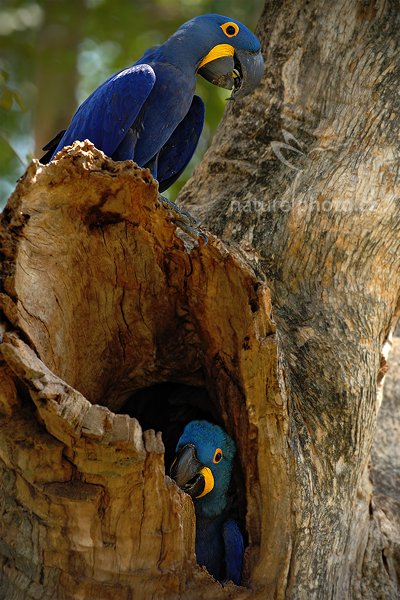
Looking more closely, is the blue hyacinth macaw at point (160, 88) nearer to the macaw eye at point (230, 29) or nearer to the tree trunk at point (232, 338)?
the macaw eye at point (230, 29)

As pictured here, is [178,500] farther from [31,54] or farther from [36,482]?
[31,54]

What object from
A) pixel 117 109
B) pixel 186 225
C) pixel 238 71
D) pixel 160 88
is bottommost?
pixel 186 225

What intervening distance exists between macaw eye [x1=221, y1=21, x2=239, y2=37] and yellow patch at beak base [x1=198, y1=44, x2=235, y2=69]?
0.05 meters

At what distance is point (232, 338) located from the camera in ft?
7.04

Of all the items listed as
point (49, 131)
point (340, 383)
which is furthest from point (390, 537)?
point (49, 131)

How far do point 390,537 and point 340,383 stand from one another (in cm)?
64

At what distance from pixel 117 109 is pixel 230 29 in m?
0.64

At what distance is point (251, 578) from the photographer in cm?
201

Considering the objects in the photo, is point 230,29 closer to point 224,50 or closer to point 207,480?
point 224,50

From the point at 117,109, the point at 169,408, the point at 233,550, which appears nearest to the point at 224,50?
the point at 117,109

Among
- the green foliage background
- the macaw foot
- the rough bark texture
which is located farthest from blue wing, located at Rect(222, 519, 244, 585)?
the green foliage background

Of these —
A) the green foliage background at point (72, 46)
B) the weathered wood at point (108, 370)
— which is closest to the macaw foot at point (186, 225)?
the weathered wood at point (108, 370)

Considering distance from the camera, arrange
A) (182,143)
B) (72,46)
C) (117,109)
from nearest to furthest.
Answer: (117,109)
(182,143)
(72,46)

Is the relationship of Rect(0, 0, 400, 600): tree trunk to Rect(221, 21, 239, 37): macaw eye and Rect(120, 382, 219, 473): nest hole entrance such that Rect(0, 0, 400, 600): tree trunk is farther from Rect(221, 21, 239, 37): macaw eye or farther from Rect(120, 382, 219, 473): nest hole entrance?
Rect(221, 21, 239, 37): macaw eye
